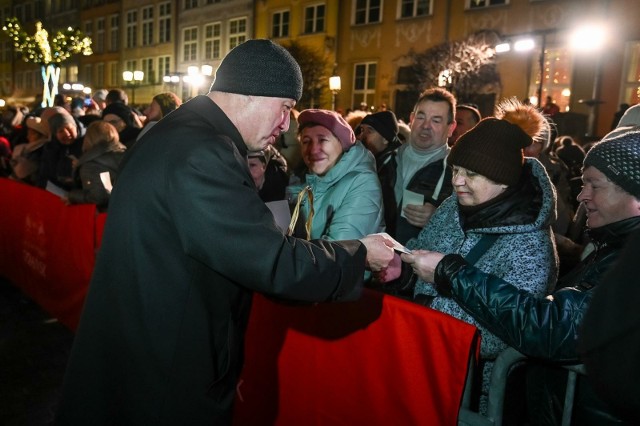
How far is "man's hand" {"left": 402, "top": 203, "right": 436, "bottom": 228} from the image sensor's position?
373 cm

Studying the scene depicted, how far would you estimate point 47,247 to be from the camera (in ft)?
18.0

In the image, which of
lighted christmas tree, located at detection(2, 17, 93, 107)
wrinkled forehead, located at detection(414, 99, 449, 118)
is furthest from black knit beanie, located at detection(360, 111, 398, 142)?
lighted christmas tree, located at detection(2, 17, 93, 107)

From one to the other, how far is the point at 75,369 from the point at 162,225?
69cm

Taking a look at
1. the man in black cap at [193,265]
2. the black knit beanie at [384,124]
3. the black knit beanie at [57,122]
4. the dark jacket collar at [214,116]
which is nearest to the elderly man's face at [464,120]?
the black knit beanie at [384,124]

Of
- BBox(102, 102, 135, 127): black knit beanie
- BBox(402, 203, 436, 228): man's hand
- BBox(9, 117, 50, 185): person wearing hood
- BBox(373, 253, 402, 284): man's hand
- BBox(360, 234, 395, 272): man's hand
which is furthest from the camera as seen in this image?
BBox(102, 102, 135, 127): black knit beanie

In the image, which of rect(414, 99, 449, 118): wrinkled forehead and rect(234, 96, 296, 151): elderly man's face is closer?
rect(234, 96, 296, 151): elderly man's face

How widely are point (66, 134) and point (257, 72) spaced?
17.9ft

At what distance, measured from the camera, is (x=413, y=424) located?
8.34 feet

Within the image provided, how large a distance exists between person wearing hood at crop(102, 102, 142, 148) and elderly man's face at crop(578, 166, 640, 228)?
566 cm

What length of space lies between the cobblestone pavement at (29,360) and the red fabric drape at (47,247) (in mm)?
160

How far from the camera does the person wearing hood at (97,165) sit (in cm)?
496

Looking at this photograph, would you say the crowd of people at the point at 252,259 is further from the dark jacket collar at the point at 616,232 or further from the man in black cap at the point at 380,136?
the man in black cap at the point at 380,136

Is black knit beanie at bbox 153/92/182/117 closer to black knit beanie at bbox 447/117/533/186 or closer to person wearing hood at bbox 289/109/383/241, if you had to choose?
person wearing hood at bbox 289/109/383/241

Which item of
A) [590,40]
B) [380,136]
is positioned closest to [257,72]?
[380,136]
